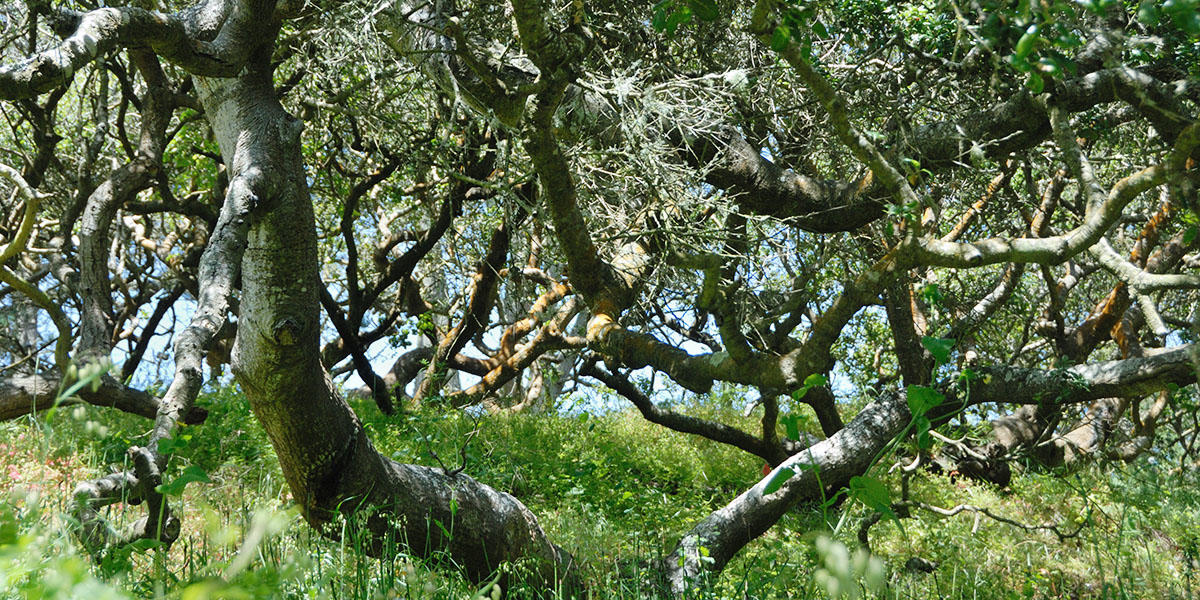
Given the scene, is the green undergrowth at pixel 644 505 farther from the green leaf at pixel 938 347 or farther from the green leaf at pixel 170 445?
the green leaf at pixel 938 347

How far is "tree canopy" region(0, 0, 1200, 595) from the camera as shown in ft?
12.4

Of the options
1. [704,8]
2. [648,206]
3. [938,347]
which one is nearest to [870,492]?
[938,347]

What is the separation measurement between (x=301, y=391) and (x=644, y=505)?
398 cm

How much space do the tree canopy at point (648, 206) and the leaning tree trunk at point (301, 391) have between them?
15 mm

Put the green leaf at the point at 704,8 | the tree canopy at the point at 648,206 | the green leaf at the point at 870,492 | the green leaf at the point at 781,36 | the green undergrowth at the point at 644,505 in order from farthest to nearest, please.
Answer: the green undergrowth at the point at 644,505, the tree canopy at the point at 648,206, the green leaf at the point at 781,36, the green leaf at the point at 704,8, the green leaf at the point at 870,492

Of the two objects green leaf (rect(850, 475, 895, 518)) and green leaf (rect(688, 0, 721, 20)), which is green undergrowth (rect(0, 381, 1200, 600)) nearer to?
green leaf (rect(850, 475, 895, 518))

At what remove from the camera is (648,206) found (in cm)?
581

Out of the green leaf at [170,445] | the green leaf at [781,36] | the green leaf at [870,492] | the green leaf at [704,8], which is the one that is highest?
the green leaf at [781,36]

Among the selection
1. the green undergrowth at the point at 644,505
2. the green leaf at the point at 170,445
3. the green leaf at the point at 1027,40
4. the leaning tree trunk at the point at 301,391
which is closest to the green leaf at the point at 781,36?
the green leaf at the point at 1027,40

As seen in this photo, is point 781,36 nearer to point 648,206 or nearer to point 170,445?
point 170,445

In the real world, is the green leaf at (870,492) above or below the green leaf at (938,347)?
below

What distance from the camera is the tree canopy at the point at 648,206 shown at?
377 centimetres

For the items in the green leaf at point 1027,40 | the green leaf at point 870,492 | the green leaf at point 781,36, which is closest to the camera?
the green leaf at point 870,492

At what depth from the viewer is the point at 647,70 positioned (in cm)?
638
